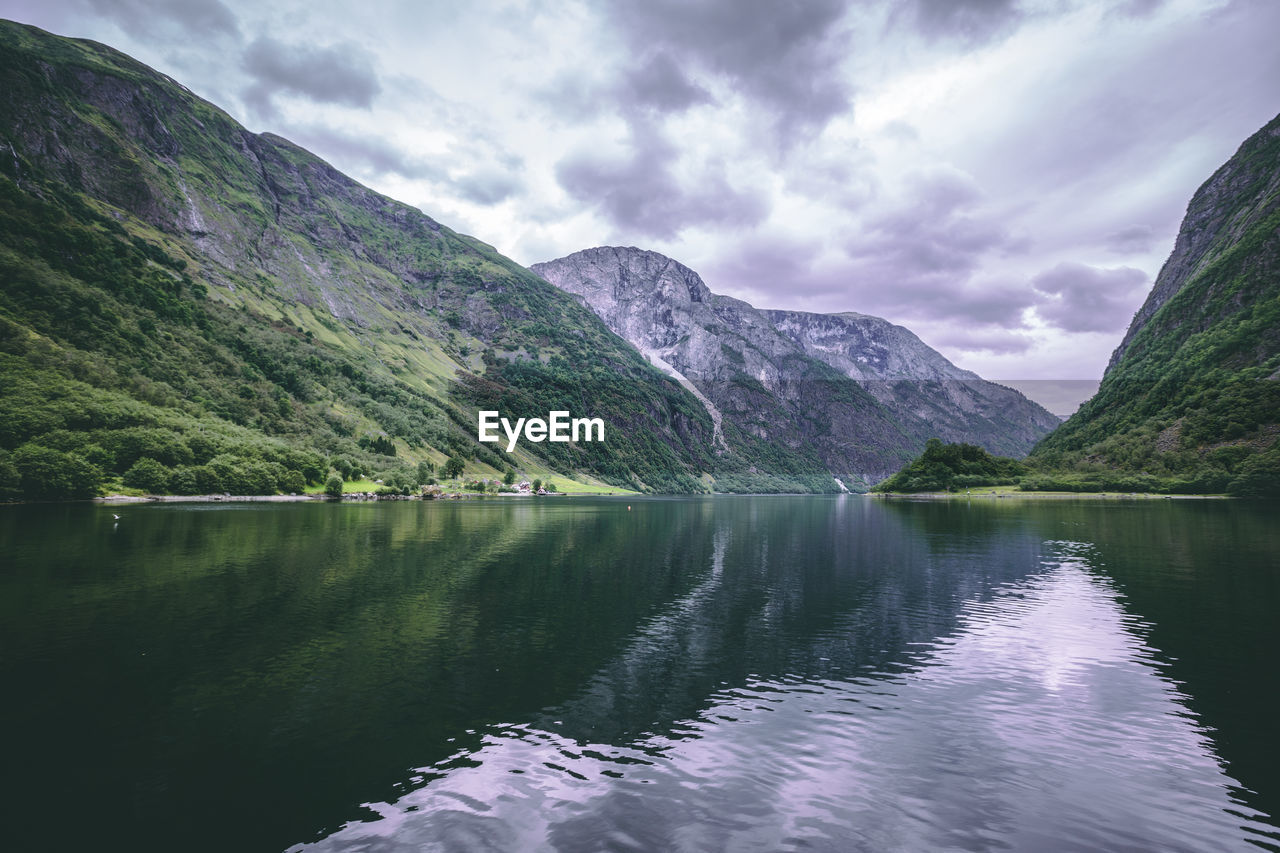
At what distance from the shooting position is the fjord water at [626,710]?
52.6ft

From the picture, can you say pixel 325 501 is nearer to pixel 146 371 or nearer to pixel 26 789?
pixel 146 371

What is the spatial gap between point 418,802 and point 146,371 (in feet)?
775

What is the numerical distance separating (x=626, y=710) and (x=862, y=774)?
9489 mm

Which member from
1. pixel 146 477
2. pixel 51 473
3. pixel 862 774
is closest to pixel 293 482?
pixel 146 477

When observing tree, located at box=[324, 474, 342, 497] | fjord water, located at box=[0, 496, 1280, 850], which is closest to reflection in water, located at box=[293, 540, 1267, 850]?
fjord water, located at box=[0, 496, 1280, 850]

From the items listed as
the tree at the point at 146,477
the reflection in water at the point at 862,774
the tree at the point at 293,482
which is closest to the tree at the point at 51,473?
the tree at the point at 146,477

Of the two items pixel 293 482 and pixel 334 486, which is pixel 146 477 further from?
pixel 334 486

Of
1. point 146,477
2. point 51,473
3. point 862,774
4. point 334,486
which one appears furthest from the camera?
point 334,486

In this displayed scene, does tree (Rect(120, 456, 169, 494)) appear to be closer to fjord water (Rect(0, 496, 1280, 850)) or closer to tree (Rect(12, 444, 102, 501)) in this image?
tree (Rect(12, 444, 102, 501))

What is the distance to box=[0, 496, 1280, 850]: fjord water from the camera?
16.0m

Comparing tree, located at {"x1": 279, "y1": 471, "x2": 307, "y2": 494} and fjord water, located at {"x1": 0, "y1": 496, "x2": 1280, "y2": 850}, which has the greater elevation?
tree, located at {"x1": 279, "y1": 471, "x2": 307, "y2": 494}

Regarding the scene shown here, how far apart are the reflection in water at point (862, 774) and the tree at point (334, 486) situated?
610 ft

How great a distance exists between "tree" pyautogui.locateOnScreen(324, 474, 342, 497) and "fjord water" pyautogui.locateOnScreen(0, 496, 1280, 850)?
459 feet

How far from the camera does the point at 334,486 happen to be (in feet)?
620
